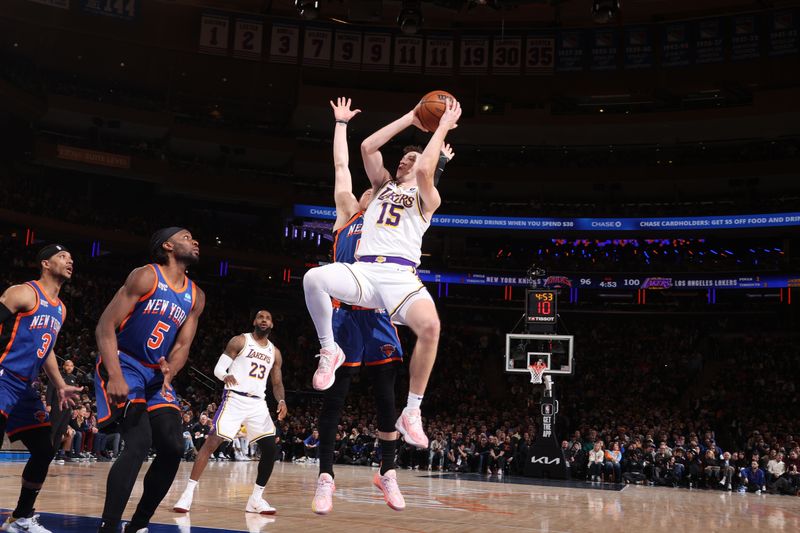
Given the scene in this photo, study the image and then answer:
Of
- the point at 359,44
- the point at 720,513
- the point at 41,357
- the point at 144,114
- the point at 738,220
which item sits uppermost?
the point at 359,44

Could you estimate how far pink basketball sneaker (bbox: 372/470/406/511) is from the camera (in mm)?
5812

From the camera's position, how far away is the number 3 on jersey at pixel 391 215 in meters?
5.86

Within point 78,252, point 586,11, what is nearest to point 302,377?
point 78,252

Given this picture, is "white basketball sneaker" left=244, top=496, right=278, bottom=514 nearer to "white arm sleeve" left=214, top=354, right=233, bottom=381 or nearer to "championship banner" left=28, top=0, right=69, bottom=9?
"white arm sleeve" left=214, top=354, right=233, bottom=381

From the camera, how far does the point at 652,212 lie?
3181 centimetres

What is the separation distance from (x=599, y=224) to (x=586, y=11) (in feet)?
26.8

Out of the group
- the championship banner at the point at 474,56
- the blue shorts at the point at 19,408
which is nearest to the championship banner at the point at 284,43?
the championship banner at the point at 474,56

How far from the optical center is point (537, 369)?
19.8m

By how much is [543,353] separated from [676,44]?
14457 millimetres

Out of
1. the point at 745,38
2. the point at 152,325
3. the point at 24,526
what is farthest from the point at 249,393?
the point at 745,38

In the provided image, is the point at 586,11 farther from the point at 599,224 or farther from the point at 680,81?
the point at 599,224

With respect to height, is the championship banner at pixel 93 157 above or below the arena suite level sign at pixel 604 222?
above

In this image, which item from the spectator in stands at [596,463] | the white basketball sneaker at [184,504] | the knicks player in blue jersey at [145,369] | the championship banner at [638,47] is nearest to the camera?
the knicks player in blue jersey at [145,369]

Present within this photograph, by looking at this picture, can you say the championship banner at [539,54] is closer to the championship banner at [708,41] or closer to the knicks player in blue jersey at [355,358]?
the championship banner at [708,41]
